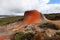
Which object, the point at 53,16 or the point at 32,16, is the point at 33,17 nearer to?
the point at 32,16

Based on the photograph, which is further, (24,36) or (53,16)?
(53,16)

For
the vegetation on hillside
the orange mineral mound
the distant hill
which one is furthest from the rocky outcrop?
the vegetation on hillside

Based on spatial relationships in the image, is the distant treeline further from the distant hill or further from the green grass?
the green grass

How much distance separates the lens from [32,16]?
8.11 meters

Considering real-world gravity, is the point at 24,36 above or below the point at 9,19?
below

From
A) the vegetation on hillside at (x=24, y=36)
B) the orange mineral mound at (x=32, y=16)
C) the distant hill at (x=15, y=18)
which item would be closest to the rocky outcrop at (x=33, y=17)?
the orange mineral mound at (x=32, y=16)

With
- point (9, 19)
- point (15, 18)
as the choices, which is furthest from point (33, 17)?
point (9, 19)

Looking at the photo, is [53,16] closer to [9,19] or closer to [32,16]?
[32,16]

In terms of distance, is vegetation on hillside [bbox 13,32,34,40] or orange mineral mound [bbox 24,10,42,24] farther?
orange mineral mound [bbox 24,10,42,24]

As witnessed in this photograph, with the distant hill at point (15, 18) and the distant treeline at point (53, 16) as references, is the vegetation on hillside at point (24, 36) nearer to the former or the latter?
the distant hill at point (15, 18)

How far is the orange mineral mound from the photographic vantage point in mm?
7945

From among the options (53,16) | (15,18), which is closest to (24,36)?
(15,18)

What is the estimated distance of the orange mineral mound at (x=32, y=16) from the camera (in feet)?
26.1

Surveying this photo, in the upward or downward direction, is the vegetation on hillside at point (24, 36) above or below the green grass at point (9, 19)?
below
